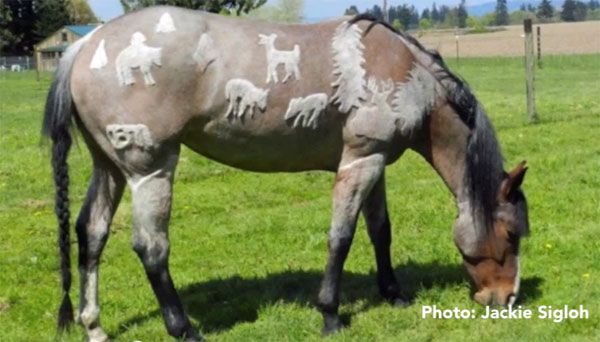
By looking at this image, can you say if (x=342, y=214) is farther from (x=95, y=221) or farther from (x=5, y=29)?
(x=5, y=29)

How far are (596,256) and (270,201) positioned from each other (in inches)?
167

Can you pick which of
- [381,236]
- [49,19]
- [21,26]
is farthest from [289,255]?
[21,26]

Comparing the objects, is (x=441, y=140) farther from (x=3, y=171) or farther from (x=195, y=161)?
(x=3, y=171)

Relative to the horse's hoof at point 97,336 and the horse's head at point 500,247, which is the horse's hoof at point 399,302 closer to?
the horse's head at point 500,247

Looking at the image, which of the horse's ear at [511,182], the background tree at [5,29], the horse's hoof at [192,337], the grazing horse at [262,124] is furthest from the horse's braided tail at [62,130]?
the background tree at [5,29]

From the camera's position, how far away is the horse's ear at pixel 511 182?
5.96 m

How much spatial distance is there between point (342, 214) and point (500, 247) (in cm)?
117

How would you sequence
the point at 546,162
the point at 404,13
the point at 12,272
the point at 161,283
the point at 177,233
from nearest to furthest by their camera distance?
the point at 161,283
the point at 12,272
the point at 177,233
the point at 546,162
the point at 404,13

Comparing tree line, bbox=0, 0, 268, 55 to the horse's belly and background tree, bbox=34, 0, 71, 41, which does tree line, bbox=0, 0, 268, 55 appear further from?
the horse's belly

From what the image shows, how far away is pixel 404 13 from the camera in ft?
463

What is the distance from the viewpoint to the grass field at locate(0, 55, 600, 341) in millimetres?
5977

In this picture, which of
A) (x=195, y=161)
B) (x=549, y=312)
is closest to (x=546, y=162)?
(x=195, y=161)

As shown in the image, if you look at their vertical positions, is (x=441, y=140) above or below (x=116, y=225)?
above

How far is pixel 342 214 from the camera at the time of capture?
574cm
